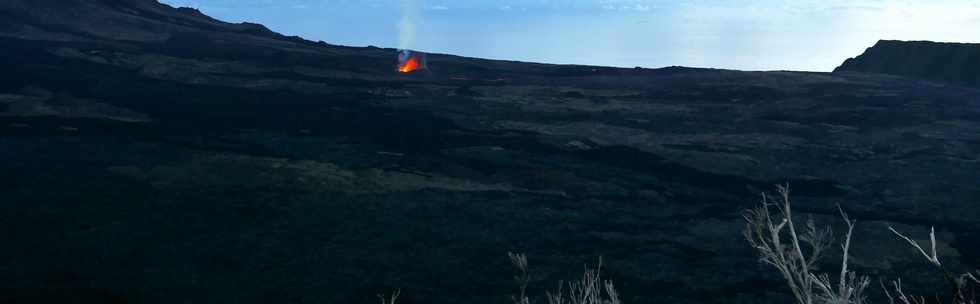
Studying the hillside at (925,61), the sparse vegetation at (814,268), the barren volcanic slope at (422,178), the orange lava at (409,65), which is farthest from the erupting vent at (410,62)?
the sparse vegetation at (814,268)

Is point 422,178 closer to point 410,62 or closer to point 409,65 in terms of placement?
point 409,65

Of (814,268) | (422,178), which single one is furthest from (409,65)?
(814,268)

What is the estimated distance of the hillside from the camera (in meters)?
31.7

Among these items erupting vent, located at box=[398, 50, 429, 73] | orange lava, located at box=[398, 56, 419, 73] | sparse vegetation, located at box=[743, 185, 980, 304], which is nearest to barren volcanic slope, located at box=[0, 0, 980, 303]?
orange lava, located at box=[398, 56, 419, 73]

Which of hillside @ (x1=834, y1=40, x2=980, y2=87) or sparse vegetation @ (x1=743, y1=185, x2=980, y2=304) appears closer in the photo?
sparse vegetation @ (x1=743, y1=185, x2=980, y2=304)

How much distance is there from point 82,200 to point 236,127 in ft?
17.6

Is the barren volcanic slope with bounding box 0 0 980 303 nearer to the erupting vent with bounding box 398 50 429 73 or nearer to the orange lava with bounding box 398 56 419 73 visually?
the orange lava with bounding box 398 56 419 73

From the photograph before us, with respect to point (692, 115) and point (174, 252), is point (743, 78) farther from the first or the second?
point (174, 252)

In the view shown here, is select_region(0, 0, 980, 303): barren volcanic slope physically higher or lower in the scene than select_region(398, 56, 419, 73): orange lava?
lower

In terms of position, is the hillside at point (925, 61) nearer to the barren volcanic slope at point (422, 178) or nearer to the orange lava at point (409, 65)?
the barren volcanic slope at point (422, 178)

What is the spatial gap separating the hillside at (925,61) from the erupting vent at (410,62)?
16916 mm

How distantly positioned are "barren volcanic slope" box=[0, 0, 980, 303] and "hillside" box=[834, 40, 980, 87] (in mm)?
10223

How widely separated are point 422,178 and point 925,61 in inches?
1126

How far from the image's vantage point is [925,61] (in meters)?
33.3
